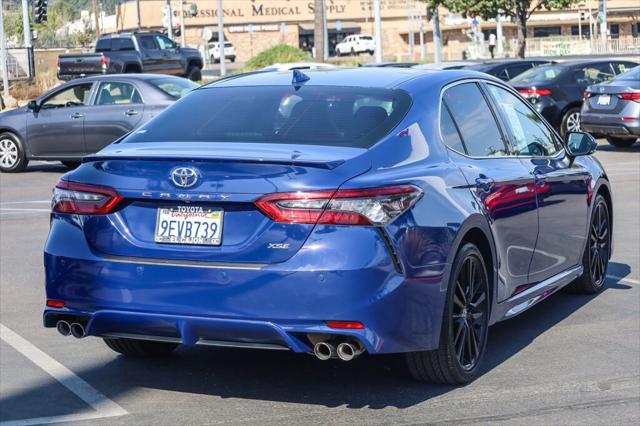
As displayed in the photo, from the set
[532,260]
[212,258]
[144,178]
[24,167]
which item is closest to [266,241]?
[212,258]

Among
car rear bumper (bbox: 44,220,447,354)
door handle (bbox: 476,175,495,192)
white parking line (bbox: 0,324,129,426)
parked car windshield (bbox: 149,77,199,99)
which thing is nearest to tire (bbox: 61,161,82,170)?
parked car windshield (bbox: 149,77,199,99)

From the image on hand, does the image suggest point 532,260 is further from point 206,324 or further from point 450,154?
point 206,324

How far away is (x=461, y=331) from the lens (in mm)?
6258

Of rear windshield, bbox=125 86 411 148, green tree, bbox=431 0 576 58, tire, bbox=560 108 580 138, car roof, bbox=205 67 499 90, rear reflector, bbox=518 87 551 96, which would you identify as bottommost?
tire, bbox=560 108 580 138

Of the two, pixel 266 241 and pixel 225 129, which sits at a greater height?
pixel 225 129

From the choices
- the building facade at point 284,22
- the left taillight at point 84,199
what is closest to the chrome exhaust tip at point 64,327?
the left taillight at point 84,199

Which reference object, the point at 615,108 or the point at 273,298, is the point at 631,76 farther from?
the point at 273,298

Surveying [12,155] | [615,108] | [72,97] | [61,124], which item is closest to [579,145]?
[61,124]

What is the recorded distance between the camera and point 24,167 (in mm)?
21016

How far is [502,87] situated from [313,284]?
8.94 feet

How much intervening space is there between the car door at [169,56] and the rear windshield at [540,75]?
76.2ft

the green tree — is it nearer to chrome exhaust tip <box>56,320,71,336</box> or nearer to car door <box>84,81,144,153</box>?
car door <box>84,81,144,153</box>

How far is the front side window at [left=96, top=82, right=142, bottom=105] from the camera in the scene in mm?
20047

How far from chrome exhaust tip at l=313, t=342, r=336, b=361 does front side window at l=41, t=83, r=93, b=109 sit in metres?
15.5
